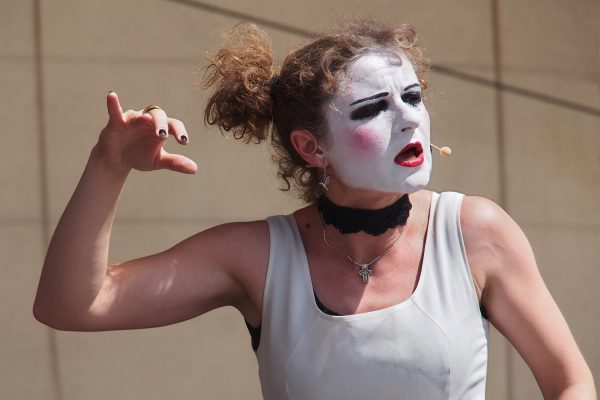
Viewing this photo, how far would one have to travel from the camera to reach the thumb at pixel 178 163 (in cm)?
219

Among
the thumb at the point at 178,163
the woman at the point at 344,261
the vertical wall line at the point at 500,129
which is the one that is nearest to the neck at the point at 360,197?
the woman at the point at 344,261

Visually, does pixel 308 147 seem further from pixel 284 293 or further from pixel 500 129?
pixel 500 129

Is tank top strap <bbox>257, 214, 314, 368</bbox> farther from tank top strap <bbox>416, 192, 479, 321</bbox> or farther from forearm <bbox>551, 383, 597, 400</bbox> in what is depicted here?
forearm <bbox>551, 383, 597, 400</bbox>

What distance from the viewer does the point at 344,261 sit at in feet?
7.92

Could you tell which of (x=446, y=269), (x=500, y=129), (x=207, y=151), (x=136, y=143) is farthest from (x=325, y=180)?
(x=500, y=129)

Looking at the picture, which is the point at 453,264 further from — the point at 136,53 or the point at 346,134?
the point at 136,53

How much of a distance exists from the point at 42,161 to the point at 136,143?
1.48 m

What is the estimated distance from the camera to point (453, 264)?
2.35m

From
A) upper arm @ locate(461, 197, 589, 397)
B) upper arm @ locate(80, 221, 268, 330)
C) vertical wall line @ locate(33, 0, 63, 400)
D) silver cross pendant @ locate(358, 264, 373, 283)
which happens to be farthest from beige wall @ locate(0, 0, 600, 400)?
upper arm @ locate(461, 197, 589, 397)

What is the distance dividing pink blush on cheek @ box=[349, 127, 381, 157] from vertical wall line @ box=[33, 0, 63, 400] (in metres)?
1.56

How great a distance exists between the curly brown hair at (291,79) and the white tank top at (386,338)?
0.86 ft

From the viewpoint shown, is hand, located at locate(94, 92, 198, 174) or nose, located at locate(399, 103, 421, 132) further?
nose, located at locate(399, 103, 421, 132)

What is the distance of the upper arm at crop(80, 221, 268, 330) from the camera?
2.32 m

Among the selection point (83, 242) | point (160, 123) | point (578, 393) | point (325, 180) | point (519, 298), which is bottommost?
point (578, 393)
